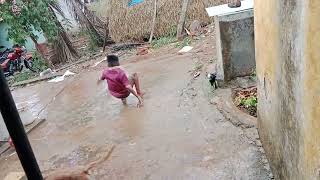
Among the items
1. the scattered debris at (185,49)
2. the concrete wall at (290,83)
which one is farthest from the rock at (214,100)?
the scattered debris at (185,49)

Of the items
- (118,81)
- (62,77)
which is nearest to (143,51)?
(62,77)

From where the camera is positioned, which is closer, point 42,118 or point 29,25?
point 42,118

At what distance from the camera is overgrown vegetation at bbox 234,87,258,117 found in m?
5.66

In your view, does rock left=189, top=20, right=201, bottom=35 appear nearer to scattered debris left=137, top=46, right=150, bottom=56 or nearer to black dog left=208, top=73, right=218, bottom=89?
scattered debris left=137, top=46, right=150, bottom=56

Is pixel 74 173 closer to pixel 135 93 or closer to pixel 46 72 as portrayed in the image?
pixel 135 93

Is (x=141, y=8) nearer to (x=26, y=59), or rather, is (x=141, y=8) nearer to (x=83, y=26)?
(x=83, y=26)

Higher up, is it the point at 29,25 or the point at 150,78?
the point at 29,25

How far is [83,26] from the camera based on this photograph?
1362 cm

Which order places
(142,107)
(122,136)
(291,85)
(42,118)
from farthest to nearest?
(42,118)
(142,107)
(122,136)
(291,85)

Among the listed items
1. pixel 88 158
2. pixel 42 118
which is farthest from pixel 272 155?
pixel 42 118

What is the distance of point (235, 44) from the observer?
6.20m

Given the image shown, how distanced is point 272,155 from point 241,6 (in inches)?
116

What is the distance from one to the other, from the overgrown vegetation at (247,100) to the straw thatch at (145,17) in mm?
6917

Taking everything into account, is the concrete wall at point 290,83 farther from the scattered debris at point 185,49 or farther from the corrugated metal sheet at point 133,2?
the corrugated metal sheet at point 133,2
